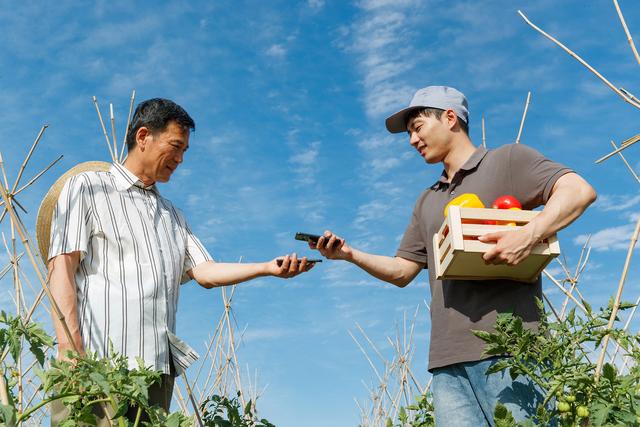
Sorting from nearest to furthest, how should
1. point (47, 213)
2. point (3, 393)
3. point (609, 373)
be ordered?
1. point (3, 393)
2. point (609, 373)
3. point (47, 213)

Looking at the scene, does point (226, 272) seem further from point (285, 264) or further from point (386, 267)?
point (386, 267)

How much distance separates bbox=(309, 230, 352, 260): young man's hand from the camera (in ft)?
7.47

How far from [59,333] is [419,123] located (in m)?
1.37

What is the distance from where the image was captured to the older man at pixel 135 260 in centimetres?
207

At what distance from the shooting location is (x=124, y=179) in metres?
2.37

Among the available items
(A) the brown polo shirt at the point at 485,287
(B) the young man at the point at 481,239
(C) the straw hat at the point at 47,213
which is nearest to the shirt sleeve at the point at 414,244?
(B) the young man at the point at 481,239

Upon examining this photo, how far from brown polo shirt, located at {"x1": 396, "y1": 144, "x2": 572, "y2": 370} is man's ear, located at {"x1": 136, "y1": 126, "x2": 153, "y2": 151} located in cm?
111

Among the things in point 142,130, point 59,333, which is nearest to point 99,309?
point 59,333

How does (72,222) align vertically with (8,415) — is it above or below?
above

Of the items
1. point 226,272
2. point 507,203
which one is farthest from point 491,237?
point 226,272

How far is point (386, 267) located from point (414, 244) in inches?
5.5

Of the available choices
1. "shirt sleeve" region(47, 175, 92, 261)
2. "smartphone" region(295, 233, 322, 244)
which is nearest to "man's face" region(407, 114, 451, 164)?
"smartphone" region(295, 233, 322, 244)

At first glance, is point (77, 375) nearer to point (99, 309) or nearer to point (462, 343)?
point (99, 309)

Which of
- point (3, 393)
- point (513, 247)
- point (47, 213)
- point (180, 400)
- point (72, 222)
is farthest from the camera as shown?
point (180, 400)
